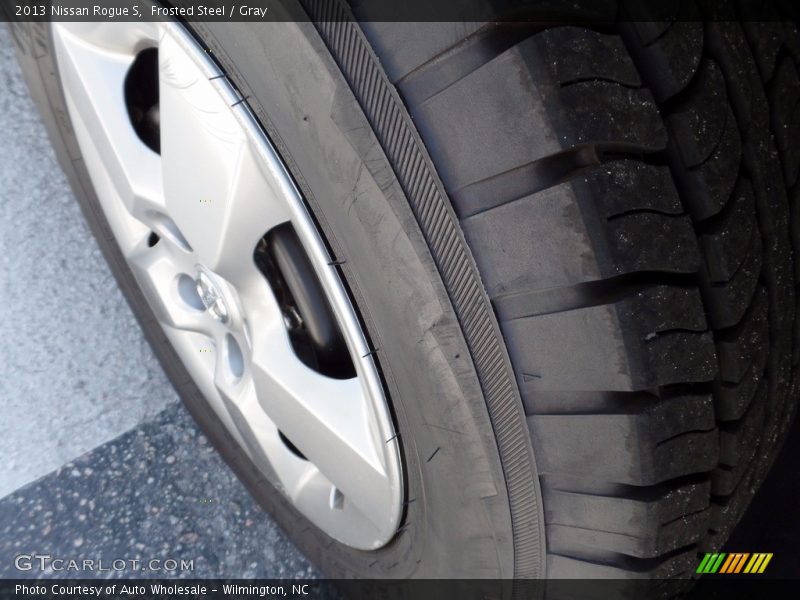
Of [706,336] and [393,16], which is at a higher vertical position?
[393,16]

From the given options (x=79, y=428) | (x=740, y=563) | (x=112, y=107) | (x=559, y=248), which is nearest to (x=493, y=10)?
(x=559, y=248)

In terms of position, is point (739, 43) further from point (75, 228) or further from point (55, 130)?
point (75, 228)

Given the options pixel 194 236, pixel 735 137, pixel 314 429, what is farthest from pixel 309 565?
pixel 735 137

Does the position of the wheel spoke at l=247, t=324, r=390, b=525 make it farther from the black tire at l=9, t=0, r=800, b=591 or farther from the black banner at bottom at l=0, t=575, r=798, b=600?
the black banner at bottom at l=0, t=575, r=798, b=600

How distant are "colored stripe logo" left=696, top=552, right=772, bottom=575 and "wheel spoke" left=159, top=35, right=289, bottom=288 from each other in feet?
2.55

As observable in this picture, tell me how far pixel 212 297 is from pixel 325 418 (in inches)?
10.3

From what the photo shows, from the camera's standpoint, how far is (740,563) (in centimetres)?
120

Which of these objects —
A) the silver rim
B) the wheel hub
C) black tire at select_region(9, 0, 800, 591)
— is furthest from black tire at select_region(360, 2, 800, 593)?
the wheel hub

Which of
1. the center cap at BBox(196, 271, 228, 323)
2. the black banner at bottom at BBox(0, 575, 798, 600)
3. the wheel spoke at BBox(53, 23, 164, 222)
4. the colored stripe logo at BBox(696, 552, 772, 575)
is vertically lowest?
the black banner at bottom at BBox(0, 575, 798, 600)

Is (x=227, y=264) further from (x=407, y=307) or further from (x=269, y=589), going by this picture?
(x=269, y=589)

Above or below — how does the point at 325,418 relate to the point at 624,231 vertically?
below

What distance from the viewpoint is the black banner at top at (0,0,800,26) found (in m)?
0.59

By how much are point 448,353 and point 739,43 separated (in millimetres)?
426

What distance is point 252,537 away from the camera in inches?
53.5
